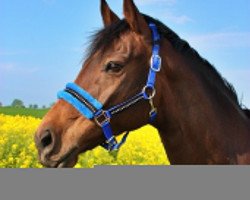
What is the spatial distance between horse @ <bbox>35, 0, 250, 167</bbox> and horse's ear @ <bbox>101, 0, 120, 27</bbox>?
1.05 ft

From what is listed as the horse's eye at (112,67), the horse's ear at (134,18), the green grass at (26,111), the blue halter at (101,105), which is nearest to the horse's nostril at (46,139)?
the blue halter at (101,105)

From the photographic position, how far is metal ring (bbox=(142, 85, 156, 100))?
3.25 metres

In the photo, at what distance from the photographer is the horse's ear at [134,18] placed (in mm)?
3338

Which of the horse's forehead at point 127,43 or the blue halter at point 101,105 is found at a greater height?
the horse's forehead at point 127,43

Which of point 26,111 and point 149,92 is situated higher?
point 26,111

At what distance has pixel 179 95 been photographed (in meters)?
3.37

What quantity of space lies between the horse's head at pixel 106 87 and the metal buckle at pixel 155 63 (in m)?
0.04

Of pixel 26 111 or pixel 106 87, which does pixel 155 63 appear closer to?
pixel 106 87

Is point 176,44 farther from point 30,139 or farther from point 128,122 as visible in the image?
point 30,139

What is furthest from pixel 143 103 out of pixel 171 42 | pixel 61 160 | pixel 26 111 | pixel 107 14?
pixel 26 111

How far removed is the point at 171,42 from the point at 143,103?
0.66 m

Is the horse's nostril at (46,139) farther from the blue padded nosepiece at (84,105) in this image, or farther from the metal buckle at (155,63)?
the metal buckle at (155,63)

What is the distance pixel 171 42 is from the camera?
140 inches

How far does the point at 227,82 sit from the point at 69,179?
2294mm
